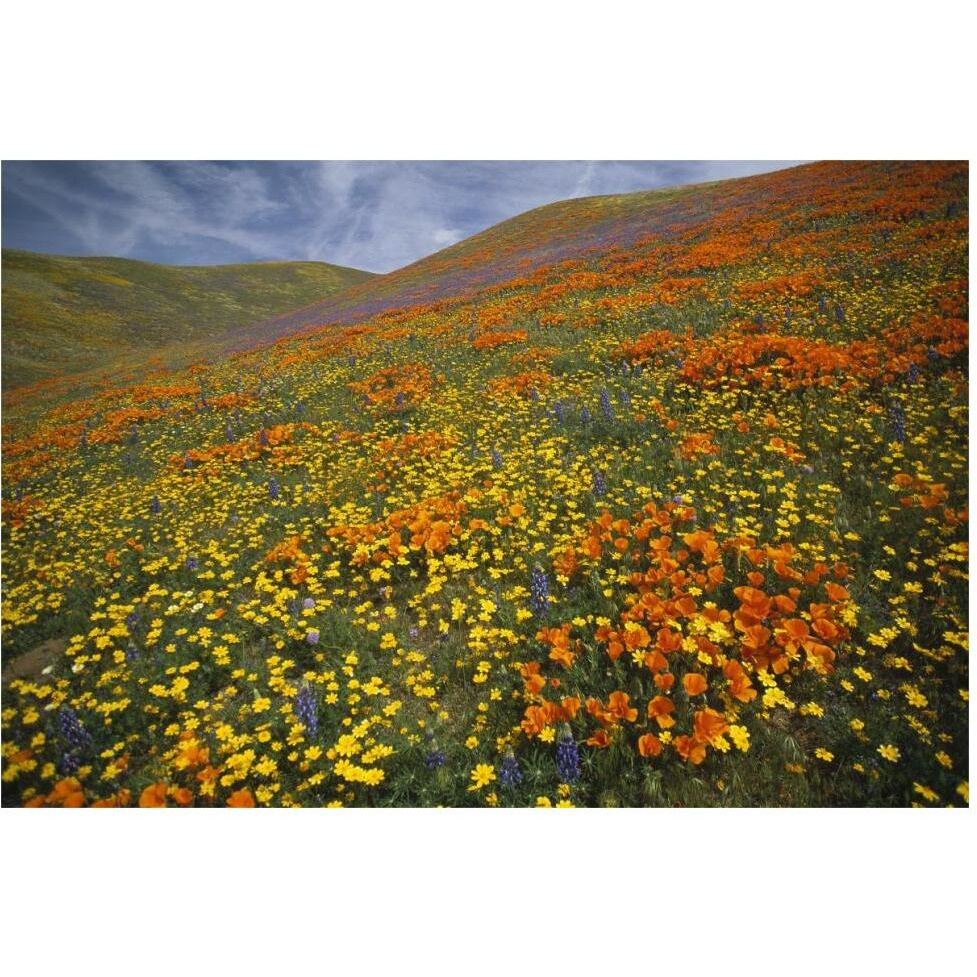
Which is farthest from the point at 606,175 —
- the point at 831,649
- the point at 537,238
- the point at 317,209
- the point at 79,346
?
the point at 79,346

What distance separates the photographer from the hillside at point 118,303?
309 inches

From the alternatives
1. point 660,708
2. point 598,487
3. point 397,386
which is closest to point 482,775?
point 660,708

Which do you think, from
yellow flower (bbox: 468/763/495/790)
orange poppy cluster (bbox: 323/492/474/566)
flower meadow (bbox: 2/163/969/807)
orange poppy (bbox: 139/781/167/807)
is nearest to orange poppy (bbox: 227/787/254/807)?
flower meadow (bbox: 2/163/969/807)

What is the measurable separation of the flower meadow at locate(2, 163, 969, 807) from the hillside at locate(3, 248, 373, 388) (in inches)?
76.3

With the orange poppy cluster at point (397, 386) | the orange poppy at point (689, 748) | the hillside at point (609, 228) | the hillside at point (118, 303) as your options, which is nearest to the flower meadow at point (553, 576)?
the orange poppy at point (689, 748)

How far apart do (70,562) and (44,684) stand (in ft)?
4.78

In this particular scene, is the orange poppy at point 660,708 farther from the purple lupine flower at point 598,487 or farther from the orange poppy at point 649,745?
the purple lupine flower at point 598,487

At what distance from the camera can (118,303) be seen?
27.3 m

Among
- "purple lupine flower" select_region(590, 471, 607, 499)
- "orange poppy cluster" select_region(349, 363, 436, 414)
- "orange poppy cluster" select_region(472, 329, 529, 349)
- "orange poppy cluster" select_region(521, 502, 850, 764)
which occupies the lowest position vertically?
"orange poppy cluster" select_region(521, 502, 850, 764)

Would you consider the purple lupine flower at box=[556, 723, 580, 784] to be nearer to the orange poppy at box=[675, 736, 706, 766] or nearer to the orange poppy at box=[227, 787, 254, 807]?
the orange poppy at box=[675, 736, 706, 766]

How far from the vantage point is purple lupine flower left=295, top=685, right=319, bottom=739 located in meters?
2.84

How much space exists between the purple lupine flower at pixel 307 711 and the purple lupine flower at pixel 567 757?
1.39m

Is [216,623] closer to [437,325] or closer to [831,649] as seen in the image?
[831,649]

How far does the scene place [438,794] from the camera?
105 inches
